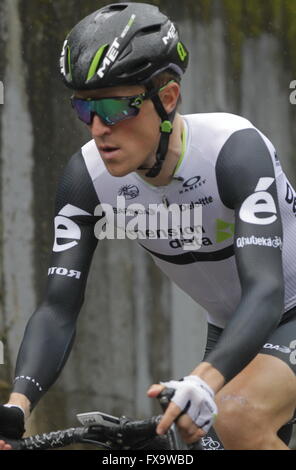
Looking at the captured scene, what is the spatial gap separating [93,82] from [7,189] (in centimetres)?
307

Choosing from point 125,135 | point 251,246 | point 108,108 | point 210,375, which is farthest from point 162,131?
point 210,375

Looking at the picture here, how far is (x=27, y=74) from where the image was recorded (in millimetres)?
6875

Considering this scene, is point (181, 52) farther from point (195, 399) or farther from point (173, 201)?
point (195, 399)

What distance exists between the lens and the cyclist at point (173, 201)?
3801 mm

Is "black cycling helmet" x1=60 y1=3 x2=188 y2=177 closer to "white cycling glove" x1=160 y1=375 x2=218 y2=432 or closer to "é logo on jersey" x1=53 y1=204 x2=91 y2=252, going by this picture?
"é logo on jersey" x1=53 y1=204 x2=91 y2=252

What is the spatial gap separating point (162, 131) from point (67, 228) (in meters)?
0.56

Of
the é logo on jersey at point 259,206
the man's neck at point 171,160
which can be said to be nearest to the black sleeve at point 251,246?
the é logo on jersey at point 259,206

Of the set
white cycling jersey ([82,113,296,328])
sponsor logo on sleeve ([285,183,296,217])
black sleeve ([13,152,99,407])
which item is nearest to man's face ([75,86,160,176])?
white cycling jersey ([82,113,296,328])

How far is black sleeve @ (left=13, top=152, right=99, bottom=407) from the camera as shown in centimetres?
406

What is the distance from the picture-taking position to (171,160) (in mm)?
4441

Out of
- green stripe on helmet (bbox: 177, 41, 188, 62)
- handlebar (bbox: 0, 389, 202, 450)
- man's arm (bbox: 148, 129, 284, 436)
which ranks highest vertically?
green stripe on helmet (bbox: 177, 41, 188, 62)

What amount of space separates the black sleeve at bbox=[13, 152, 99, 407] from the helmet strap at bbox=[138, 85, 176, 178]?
1.06 feet

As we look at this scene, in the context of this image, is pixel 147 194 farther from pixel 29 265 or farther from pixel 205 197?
pixel 29 265
